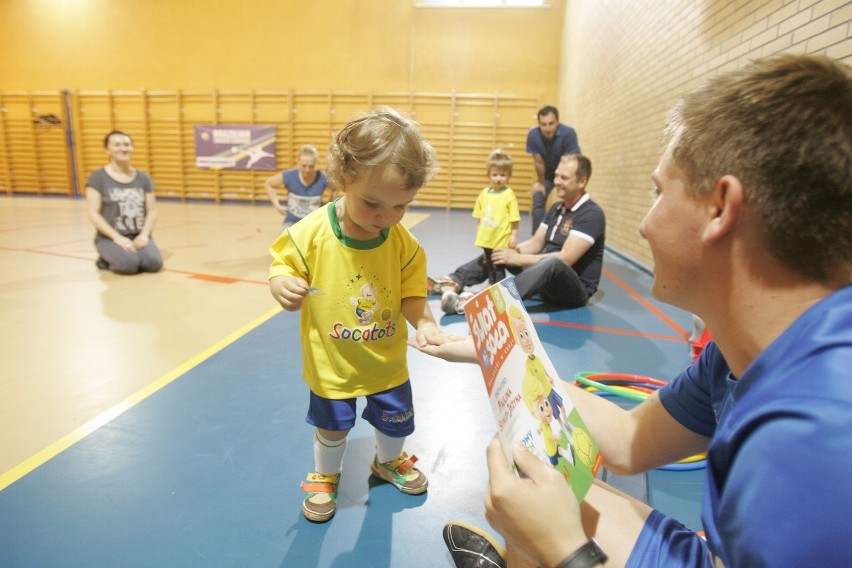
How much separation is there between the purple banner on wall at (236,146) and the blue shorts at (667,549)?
1415 cm

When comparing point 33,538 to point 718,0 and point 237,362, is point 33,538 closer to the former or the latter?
point 237,362

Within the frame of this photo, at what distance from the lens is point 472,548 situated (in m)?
1.42

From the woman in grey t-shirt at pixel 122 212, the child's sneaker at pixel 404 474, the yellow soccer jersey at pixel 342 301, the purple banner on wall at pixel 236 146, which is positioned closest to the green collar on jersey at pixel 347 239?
the yellow soccer jersey at pixel 342 301

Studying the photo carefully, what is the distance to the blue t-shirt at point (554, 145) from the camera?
244 inches

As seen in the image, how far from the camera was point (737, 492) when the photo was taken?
0.57 metres

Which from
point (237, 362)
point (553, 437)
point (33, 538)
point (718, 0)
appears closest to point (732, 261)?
point (553, 437)

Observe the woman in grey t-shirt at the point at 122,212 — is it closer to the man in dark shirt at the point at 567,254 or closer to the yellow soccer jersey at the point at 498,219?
the man in dark shirt at the point at 567,254

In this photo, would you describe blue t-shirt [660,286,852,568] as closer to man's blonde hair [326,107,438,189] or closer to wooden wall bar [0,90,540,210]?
man's blonde hair [326,107,438,189]

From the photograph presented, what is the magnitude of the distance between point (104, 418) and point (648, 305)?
412 centimetres

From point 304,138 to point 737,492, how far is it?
14351 millimetres

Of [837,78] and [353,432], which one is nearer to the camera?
[837,78]

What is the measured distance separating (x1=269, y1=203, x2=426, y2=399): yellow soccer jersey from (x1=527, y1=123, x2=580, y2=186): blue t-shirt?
5071mm

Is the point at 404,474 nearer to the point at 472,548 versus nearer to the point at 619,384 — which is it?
the point at 472,548

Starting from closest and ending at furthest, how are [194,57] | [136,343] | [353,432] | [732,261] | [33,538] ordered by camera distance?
[732,261], [33,538], [353,432], [136,343], [194,57]
